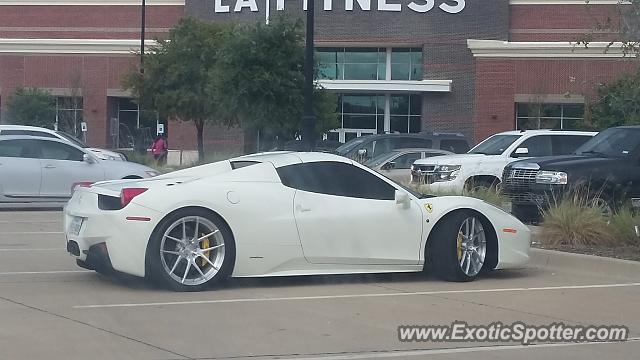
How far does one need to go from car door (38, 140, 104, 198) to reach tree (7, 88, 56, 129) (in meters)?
32.0

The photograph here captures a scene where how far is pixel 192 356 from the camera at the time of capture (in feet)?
24.9

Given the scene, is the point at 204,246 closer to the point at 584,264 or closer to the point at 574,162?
the point at 584,264

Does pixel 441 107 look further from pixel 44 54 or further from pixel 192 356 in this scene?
pixel 192 356

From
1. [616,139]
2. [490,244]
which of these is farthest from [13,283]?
[616,139]

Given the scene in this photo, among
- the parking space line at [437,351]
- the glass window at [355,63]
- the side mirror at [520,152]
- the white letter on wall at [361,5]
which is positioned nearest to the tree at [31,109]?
the glass window at [355,63]

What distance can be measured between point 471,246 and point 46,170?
429 inches

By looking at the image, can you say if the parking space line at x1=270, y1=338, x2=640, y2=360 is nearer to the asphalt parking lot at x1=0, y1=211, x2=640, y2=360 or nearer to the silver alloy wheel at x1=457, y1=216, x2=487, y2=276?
the asphalt parking lot at x1=0, y1=211, x2=640, y2=360

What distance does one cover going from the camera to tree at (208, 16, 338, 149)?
1096 inches

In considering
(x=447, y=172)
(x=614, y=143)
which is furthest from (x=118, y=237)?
(x=447, y=172)

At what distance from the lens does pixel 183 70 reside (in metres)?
39.5

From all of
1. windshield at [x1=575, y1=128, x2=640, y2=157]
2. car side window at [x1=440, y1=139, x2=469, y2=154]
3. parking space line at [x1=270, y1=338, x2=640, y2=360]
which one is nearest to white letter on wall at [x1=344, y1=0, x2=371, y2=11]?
car side window at [x1=440, y1=139, x2=469, y2=154]

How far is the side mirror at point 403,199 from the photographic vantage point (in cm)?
1095

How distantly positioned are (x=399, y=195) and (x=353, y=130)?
43.6 m

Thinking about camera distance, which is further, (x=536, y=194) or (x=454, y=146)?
(x=454, y=146)
